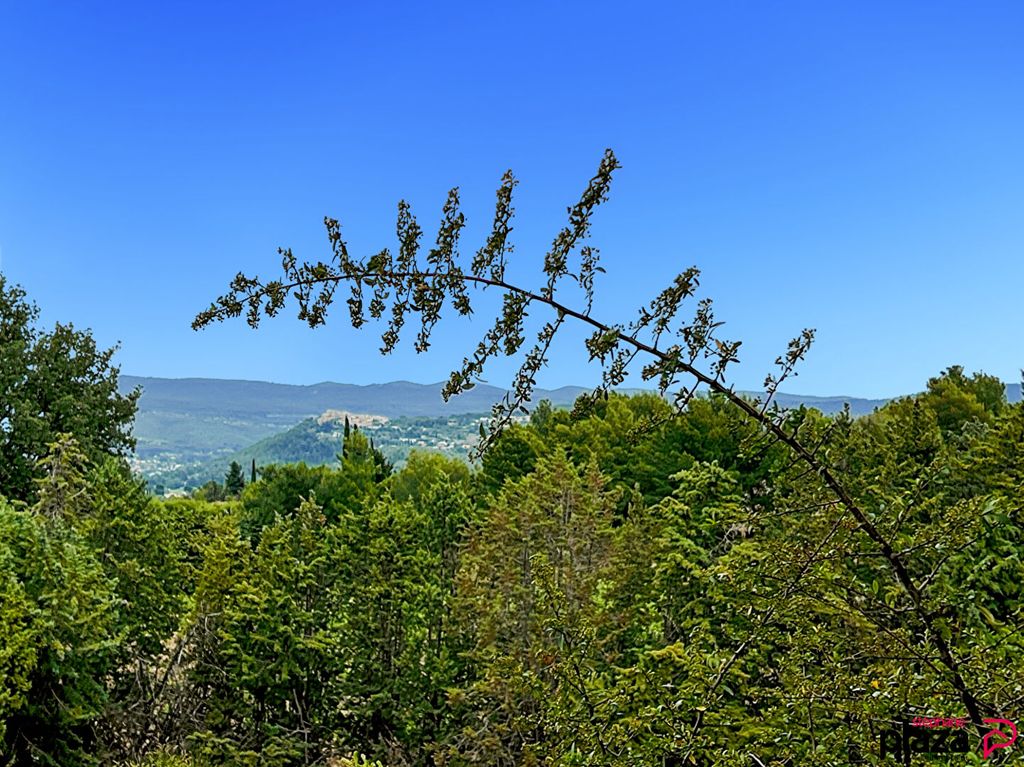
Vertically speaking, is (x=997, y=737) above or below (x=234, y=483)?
above

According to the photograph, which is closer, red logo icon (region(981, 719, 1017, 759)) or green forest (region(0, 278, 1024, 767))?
red logo icon (region(981, 719, 1017, 759))

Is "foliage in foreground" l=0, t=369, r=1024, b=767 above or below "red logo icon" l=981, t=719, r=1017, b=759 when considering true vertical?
below

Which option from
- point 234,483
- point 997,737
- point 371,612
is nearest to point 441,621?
point 371,612

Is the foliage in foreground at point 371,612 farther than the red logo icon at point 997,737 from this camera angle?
Yes

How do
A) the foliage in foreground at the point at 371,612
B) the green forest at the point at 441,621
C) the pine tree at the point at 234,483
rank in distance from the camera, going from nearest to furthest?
the green forest at the point at 441,621
the foliage in foreground at the point at 371,612
the pine tree at the point at 234,483

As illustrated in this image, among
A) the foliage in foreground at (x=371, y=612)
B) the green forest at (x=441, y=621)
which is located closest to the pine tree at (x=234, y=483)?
the green forest at (x=441, y=621)

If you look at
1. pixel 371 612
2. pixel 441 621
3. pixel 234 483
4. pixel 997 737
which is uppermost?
A: pixel 997 737

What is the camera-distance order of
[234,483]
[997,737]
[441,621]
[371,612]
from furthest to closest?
[234,483]
[441,621]
[371,612]
[997,737]

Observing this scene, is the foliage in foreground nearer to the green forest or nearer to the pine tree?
the green forest

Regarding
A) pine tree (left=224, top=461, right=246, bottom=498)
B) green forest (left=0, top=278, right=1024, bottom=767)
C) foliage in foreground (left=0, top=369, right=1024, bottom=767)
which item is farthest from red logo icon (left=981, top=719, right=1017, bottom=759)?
→ pine tree (left=224, top=461, right=246, bottom=498)

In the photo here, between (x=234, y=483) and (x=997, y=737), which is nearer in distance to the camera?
(x=997, y=737)

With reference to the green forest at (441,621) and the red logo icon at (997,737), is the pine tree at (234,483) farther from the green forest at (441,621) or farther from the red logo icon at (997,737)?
the red logo icon at (997,737)

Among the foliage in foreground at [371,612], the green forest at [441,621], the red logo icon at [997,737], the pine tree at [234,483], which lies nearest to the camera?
the red logo icon at [997,737]

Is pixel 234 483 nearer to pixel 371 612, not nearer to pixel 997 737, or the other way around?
pixel 371 612
